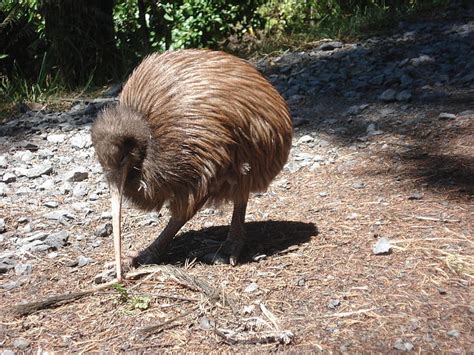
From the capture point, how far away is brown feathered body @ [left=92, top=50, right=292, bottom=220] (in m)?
3.21

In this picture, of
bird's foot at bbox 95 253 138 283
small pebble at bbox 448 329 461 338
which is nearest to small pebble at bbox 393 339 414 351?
small pebble at bbox 448 329 461 338

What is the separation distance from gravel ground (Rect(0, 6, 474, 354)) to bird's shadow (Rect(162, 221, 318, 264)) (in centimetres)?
1

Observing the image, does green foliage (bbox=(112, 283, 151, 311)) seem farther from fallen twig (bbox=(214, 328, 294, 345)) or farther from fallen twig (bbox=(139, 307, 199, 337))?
fallen twig (bbox=(214, 328, 294, 345))

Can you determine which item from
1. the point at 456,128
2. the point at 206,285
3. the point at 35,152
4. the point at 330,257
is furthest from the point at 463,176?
the point at 35,152

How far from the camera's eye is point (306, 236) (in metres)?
3.60

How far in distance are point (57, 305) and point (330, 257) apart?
1.30m

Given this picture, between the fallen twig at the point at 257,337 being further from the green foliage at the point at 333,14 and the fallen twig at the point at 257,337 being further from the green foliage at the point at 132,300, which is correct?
the green foliage at the point at 333,14

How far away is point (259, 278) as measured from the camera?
321cm

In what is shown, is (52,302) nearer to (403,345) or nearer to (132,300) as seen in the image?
(132,300)

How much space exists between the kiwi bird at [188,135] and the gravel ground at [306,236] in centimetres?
35

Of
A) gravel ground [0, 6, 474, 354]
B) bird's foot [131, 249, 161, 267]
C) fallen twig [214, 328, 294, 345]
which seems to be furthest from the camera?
bird's foot [131, 249, 161, 267]

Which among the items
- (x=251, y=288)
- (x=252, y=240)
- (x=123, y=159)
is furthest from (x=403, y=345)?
(x=123, y=159)

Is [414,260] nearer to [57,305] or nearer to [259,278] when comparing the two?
[259,278]

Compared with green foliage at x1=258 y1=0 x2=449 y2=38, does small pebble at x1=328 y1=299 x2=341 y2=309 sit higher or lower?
higher
